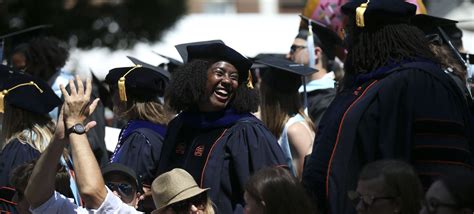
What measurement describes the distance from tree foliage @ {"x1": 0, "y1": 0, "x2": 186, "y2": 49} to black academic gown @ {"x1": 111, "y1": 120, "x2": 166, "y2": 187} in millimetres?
16196

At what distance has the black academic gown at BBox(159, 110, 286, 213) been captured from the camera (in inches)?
251

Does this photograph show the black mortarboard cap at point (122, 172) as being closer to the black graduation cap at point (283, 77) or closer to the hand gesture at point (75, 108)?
the hand gesture at point (75, 108)

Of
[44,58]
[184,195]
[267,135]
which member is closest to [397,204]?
[184,195]

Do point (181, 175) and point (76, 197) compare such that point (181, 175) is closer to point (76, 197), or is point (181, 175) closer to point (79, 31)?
point (76, 197)

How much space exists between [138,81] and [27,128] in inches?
32.8

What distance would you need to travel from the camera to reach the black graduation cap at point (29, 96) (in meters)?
7.28

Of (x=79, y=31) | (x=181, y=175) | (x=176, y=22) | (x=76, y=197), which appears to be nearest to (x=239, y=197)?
(x=181, y=175)

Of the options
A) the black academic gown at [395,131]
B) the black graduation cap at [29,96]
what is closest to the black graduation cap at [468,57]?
the black academic gown at [395,131]

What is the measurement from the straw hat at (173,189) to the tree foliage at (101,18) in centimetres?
1787

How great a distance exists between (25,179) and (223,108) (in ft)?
3.98

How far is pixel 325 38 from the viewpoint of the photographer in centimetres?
933

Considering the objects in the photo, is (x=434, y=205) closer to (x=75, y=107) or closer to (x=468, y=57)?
(x=75, y=107)

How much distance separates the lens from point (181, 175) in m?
5.97

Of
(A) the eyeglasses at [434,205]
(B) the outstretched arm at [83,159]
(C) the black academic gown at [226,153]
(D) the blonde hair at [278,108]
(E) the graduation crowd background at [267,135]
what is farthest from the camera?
(D) the blonde hair at [278,108]
